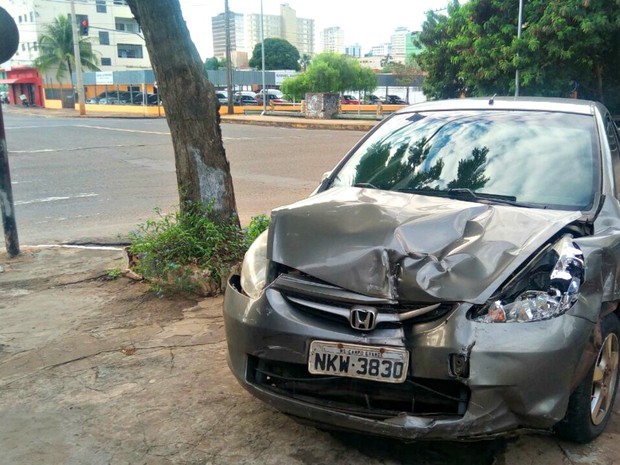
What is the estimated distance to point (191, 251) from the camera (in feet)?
17.5

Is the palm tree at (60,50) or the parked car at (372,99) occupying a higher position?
the palm tree at (60,50)

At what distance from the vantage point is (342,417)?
2.60m

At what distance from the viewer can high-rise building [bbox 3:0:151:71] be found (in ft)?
228

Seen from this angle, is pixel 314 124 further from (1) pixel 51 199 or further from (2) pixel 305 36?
(2) pixel 305 36

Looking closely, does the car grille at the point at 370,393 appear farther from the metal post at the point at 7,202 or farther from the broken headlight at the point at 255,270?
the metal post at the point at 7,202

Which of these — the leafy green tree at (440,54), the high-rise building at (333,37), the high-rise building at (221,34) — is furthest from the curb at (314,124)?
the high-rise building at (333,37)

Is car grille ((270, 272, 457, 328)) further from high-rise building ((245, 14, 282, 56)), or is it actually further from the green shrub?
high-rise building ((245, 14, 282, 56))

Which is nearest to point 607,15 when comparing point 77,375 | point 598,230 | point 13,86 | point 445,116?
point 445,116

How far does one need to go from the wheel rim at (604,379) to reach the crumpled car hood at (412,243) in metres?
0.64

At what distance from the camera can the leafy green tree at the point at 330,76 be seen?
37.6m

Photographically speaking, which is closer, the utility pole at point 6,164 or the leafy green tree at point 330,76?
the utility pole at point 6,164

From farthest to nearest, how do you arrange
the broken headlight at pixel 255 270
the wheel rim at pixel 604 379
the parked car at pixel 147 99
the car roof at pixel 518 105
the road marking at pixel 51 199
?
the parked car at pixel 147 99 < the road marking at pixel 51 199 < the car roof at pixel 518 105 < the broken headlight at pixel 255 270 < the wheel rim at pixel 604 379

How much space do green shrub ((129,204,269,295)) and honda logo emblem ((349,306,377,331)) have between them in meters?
2.69

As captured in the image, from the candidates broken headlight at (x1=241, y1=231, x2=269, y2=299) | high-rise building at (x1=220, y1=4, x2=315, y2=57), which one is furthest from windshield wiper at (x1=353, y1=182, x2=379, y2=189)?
high-rise building at (x1=220, y1=4, x2=315, y2=57)
